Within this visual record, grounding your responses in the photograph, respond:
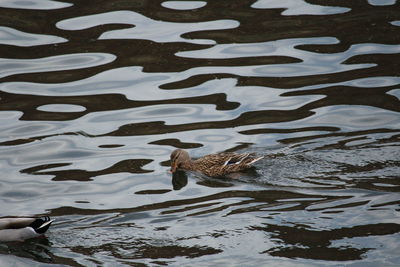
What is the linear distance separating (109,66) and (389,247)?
8.73 meters

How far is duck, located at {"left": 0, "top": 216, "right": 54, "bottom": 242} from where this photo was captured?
9.98 meters

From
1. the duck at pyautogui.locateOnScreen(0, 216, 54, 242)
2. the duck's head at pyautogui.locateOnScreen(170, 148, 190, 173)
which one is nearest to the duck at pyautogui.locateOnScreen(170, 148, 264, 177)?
the duck's head at pyautogui.locateOnScreen(170, 148, 190, 173)

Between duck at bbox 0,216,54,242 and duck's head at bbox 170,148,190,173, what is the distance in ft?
9.52

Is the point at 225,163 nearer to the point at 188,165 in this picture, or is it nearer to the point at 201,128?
the point at 188,165

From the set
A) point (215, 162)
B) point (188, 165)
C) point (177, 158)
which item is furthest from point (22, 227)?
point (215, 162)

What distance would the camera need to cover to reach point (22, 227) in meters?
10.1

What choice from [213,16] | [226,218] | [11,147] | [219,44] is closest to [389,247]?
[226,218]

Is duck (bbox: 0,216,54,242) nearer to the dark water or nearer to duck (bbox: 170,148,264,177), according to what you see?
the dark water

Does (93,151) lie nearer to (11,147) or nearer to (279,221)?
(11,147)

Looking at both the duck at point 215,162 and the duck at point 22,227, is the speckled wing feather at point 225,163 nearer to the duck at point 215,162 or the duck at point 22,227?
the duck at point 215,162

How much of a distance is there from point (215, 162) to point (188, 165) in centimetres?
48

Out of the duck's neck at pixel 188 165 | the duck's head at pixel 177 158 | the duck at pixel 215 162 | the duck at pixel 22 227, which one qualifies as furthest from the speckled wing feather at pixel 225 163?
the duck at pixel 22 227

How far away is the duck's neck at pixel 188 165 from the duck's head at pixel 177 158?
5 centimetres

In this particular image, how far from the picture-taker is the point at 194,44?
1706 centimetres
